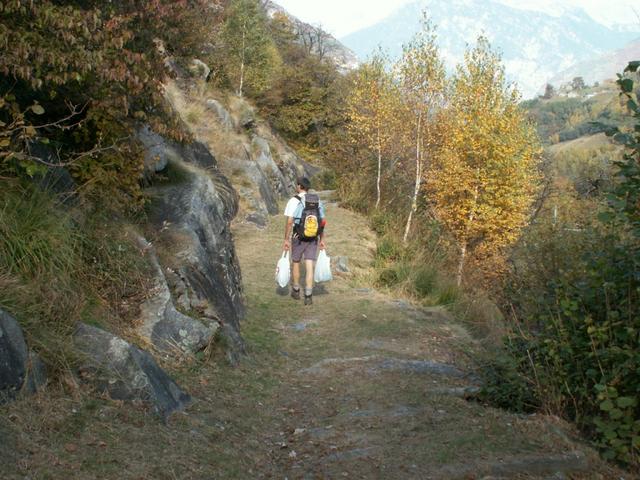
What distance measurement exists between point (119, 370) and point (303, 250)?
6.06 m

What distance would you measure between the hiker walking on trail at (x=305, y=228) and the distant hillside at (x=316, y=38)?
155 ft

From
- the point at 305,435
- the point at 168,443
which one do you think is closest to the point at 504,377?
the point at 305,435

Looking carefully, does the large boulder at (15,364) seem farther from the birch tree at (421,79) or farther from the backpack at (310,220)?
the birch tree at (421,79)

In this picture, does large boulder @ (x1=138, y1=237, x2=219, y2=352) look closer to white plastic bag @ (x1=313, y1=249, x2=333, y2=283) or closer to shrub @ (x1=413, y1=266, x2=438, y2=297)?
white plastic bag @ (x1=313, y1=249, x2=333, y2=283)

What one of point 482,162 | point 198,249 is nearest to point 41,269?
point 198,249

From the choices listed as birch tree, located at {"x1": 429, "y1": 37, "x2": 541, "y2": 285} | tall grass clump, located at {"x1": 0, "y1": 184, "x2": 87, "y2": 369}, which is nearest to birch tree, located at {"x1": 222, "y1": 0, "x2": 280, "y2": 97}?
birch tree, located at {"x1": 429, "y1": 37, "x2": 541, "y2": 285}

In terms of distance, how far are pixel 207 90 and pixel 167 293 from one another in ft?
60.1

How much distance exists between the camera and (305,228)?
394 inches

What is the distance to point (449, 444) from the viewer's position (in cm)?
442

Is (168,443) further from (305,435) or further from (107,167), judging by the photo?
(107,167)

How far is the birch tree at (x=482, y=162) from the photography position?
2561 centimetres

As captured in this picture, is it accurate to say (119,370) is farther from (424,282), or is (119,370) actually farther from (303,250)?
(424,282)

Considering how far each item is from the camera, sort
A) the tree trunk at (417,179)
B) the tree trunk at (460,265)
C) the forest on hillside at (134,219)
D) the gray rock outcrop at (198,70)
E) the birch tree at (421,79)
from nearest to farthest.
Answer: the forest on hillside at (134,219), the tree trunk at (460,265), the tree trunk at (417,179), the gray rock outcrop at (198,70), the birch tree at (421,79)

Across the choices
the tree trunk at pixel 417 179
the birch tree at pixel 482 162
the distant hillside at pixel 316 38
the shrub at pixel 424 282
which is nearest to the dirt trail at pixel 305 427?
the shrub at pixel 424 282
